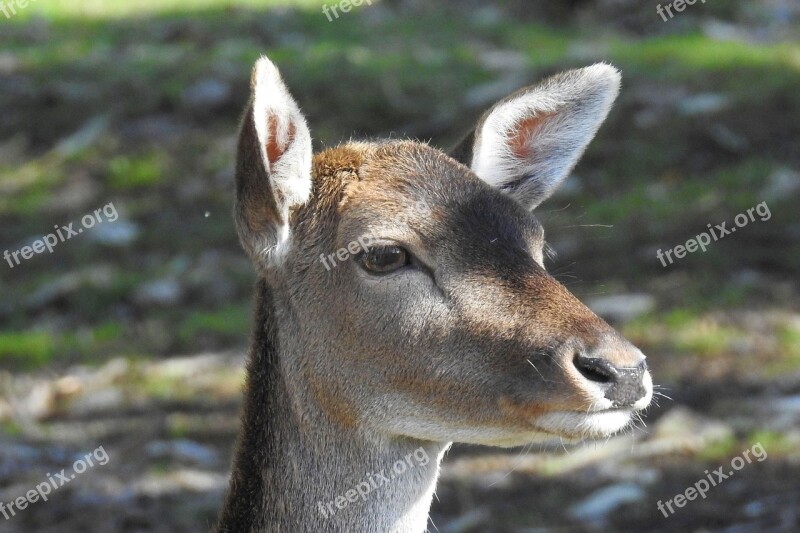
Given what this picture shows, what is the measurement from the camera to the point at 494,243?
4344 millimetres

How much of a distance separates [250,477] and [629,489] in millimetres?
3025

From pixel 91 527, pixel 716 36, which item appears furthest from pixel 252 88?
pixel 716 36

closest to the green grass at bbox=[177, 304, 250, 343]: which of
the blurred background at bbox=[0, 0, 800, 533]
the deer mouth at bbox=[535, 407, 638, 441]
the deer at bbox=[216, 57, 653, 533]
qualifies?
the blurred background at bbox=[0, 0, 800, 533]

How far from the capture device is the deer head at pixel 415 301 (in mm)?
4023

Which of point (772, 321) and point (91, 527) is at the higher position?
point (91, 527)

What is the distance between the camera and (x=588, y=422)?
4.00 meters

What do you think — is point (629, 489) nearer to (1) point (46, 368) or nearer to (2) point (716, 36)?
(1) point (46, 368)

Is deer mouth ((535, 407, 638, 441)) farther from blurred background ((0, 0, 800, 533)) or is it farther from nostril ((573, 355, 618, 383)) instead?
blurred background ((0, 0, 800, 533))

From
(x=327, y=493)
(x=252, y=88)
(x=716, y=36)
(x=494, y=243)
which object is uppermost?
(x=252, y=88)

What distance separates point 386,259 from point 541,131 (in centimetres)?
112
